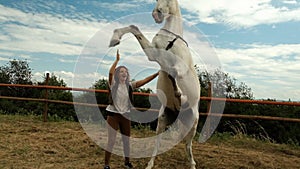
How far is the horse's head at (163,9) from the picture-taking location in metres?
2.62

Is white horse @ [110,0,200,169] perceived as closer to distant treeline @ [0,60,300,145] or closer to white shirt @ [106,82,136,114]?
white shirt @ [106,82,136,114]

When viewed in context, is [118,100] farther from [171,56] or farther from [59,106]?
[59,106]

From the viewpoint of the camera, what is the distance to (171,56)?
8.64ft

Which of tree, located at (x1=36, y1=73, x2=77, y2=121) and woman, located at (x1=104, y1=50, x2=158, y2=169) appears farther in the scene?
tree, located at (x1=36, y1=73, x2=77, y2=121)

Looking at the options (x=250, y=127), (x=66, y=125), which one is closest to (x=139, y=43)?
(x=66, y=125)

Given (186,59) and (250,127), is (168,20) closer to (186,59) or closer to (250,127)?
(186,59)

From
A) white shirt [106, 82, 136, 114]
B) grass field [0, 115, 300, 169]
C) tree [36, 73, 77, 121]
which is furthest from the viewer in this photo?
tree [36, 73, 77, 121]

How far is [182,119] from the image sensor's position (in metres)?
3.52

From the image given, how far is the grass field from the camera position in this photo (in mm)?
4238

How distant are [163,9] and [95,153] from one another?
294 cm

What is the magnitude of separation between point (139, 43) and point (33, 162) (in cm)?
259

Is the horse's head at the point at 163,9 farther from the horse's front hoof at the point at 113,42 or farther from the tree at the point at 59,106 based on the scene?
the tree at the point at 59,106

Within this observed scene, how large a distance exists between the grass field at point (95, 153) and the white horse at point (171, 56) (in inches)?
53.8

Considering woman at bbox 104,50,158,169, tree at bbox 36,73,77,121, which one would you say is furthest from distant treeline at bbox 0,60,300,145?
woman at bbox 104,50,158,169
